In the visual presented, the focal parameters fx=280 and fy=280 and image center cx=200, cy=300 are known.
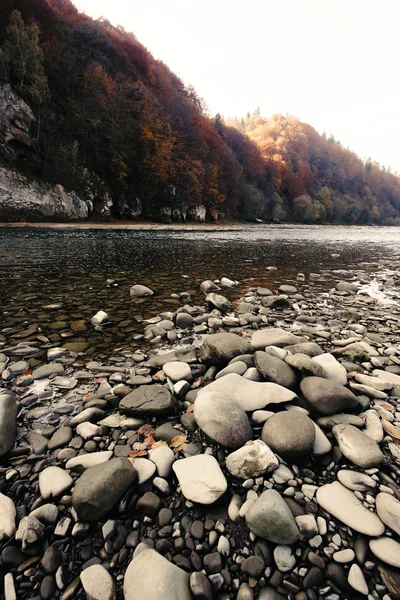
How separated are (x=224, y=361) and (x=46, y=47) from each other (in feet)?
149

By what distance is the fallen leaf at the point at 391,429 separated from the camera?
1.93 meters

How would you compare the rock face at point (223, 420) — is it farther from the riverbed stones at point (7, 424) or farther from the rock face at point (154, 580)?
the riverbed stones at point (7, 424)

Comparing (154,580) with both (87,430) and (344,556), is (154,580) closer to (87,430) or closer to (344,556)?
(344,556)

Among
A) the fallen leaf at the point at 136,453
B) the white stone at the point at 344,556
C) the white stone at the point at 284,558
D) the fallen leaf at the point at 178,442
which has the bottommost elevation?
the fallen leaf at the point at 178,442

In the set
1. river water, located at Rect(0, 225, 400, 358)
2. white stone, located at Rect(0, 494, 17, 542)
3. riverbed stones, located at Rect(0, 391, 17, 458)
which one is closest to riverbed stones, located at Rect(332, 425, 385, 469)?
white stone, located at Rect(0, 494, 17, 542)

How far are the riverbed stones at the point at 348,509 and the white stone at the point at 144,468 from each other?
3.01ft

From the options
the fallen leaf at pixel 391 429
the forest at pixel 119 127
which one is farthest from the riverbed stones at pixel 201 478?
the forest at pixel 119 127

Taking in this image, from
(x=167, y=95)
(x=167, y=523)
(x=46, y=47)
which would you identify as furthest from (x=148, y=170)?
(x=167, y=523)

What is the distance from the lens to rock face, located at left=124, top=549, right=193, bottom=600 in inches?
42.1

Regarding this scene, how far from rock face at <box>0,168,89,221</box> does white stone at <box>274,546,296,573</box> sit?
2683 cm

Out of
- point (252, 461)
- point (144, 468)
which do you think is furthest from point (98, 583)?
point (252, 461)

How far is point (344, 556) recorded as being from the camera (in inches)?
47.9

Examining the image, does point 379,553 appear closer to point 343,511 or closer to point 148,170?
point 343,511

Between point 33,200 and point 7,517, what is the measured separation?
1095 inches
